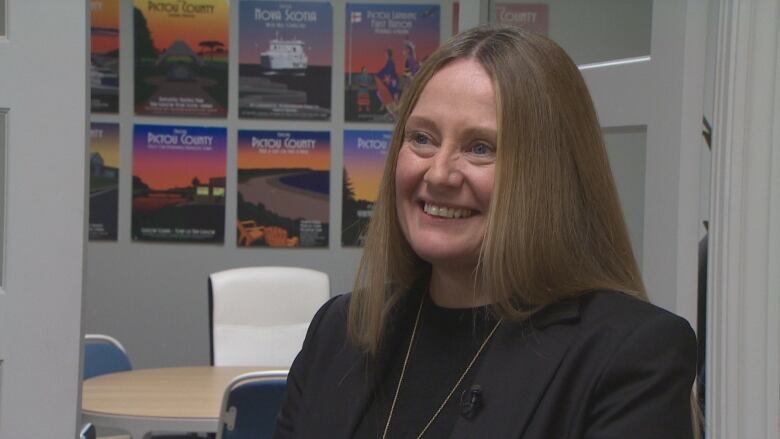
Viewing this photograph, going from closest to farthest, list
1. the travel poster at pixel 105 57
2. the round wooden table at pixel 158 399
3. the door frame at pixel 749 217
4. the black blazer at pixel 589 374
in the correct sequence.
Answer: the black blazer at pixel 589 374
the door frame at pixel 749 217
the round wooden table at pixel 158 399
the travel poster at pixel 105 57

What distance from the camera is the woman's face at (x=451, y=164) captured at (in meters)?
1.23

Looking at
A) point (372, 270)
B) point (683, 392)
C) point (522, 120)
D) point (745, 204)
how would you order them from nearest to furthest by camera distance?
point (683, 392)
point (522, 120)
point (372, 270)
point (745, 204)

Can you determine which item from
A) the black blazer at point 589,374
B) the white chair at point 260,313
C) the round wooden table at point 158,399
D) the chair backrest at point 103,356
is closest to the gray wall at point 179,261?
the white chair at point 260,313

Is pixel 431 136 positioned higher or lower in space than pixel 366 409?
higher

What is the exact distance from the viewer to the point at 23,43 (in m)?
2.21

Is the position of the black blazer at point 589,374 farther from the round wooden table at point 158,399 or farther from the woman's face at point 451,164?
the round wooden table at point 158,399

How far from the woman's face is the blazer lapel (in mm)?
126

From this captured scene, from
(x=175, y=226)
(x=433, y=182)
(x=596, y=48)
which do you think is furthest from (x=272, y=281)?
(x=433, y=182)

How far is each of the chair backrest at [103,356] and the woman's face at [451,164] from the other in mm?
3053

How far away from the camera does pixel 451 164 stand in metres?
1.23

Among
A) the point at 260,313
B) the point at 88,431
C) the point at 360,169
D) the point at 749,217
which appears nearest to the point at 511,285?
the point at 749,217

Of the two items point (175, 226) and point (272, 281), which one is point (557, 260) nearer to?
point (272, 281)

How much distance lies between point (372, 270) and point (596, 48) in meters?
1.02

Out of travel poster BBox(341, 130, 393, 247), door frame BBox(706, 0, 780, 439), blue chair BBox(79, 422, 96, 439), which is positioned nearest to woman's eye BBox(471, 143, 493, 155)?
door frame BBox(706, 0, 780, 439)
